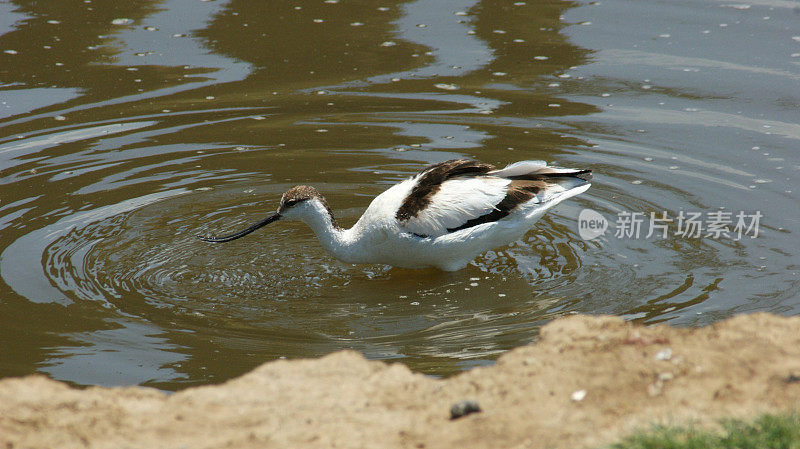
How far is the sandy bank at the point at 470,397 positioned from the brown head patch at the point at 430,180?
2395mm

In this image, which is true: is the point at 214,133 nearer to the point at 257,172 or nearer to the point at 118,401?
the point at 257,172

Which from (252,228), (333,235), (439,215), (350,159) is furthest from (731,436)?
(350,159)

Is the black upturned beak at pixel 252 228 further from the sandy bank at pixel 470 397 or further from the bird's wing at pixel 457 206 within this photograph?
the sandy bank at pixel 470 397

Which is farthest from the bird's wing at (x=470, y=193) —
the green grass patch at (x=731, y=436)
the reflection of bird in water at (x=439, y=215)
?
the green grass patch at (x=731, y=436)

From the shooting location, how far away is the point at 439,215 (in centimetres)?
720

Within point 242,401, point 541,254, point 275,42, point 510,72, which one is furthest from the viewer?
point 275,42

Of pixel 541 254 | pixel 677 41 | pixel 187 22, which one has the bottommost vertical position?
pixel 541 254

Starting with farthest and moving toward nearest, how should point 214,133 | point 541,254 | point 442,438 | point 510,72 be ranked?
point 510,72 < point 214,133 < point 541,254 < point 442,438

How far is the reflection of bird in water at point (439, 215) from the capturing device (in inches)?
282

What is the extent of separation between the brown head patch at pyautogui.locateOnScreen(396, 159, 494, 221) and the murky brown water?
67cm

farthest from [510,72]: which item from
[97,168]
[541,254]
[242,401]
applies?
[242,401]

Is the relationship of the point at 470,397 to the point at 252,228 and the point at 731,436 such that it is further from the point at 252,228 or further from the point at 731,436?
the point at 252,228

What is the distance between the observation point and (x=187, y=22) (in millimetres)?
13438

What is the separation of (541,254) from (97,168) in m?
4.85
